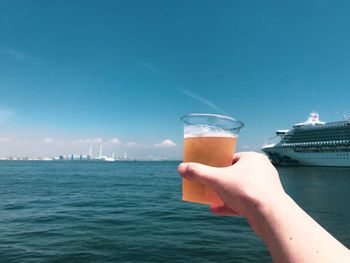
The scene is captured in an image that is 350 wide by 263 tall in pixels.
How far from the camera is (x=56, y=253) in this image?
6828 millimetres

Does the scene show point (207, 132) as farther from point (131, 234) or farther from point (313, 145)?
point (313, 145)

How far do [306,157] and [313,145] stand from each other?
3.33 meters

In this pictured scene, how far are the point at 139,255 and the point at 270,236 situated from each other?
6563 millimetres

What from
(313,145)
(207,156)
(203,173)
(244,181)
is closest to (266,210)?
(244,181)

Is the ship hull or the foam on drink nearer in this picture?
the foam on drink

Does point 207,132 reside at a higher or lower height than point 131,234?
higher

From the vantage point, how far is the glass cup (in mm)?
1348

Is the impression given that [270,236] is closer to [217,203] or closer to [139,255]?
[217,203]

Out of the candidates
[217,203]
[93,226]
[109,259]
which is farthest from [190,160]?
[93,226]

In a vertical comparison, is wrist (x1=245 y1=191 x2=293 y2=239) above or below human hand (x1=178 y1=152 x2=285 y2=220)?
below

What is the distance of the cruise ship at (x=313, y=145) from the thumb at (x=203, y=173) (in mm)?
59346

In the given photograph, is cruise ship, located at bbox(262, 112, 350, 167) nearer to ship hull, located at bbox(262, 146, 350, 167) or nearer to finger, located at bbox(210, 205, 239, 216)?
ship hull, located at bbox(262, 146, 350, 167)

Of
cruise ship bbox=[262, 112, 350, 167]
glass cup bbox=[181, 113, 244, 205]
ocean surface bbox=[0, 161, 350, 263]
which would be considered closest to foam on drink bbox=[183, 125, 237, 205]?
glass cup bbox=[181, 113, 244, 205]

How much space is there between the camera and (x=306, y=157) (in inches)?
2260
